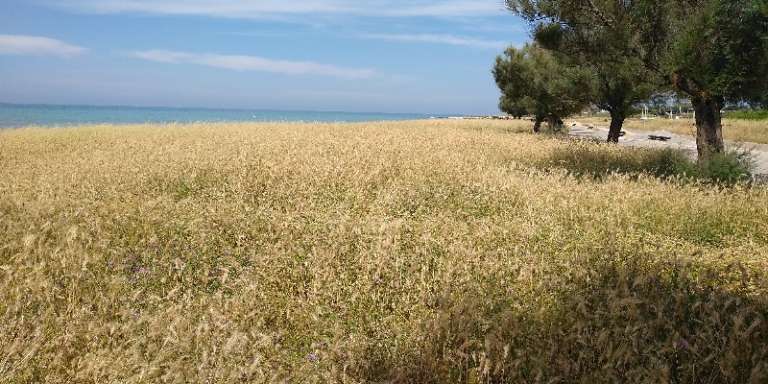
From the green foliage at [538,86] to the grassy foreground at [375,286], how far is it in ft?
59.2

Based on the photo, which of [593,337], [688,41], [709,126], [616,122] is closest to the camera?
[593,337]

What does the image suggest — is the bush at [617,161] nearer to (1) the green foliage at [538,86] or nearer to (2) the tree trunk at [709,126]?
(2) the tree trunk at [709,126]

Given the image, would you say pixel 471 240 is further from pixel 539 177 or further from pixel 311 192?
pixel 539 177

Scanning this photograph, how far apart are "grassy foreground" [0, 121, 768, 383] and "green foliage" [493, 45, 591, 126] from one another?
18.1 metres

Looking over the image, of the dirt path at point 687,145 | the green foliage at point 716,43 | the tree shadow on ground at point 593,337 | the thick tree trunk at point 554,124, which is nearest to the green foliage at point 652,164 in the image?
the dirt path at point 687,145

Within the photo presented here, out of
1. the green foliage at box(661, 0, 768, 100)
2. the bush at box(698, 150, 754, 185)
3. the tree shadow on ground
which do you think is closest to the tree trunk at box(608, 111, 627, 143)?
the bush at box(698, 150, 754, 185)

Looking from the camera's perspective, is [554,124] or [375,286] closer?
[375,286]

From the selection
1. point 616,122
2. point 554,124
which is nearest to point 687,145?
point 616,122

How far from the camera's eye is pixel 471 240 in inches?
236

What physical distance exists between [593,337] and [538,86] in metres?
30.3

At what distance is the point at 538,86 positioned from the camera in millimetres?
32031

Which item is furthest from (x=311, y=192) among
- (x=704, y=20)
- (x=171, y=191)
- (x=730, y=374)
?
(x=704, y=20)

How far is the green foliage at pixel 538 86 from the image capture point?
85.3ft

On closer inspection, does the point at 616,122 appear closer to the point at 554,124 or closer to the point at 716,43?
the point at 554,124
